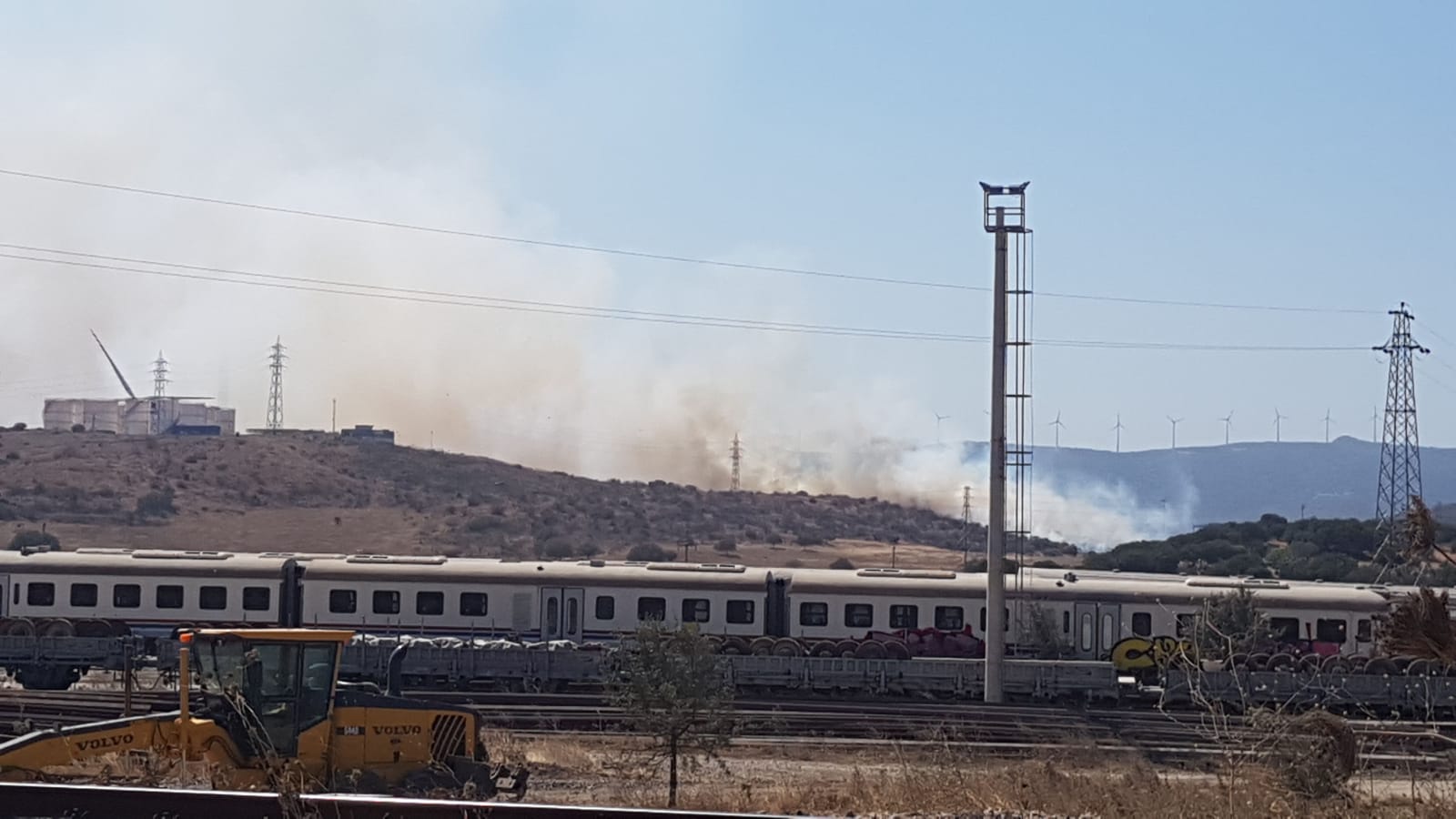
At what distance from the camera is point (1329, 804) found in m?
13.4

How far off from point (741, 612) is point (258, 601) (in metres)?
12.4

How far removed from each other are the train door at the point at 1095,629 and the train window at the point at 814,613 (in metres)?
6.41

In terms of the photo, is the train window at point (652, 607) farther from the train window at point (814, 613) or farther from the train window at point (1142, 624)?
the train window at point (1142, 624)

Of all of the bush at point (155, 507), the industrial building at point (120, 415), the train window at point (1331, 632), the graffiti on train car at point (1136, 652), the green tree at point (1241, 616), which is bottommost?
the graffiti on train car at point (1136, 652)

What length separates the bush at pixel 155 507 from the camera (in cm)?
9712

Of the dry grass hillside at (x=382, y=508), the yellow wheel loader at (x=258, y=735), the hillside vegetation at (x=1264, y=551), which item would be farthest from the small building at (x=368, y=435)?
the yellow wheel loader at (x=258, y=735)

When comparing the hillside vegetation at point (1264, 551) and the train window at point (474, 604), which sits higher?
the hillside vegetation at point (1264, 551)

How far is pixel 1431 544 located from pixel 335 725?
32.0 ft

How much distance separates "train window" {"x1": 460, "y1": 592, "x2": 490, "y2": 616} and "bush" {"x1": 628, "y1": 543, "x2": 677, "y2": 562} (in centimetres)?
4737

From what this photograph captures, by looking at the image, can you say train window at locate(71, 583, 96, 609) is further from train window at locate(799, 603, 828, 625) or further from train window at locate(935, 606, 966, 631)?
train window at locate(935, 606, 966, 631)

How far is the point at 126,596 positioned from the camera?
4181 centimetres

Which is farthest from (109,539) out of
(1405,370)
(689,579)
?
(1405,370)

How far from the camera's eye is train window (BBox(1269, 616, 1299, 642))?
42.3 metres

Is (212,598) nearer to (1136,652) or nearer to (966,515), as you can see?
(1136,652)
